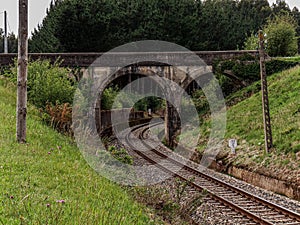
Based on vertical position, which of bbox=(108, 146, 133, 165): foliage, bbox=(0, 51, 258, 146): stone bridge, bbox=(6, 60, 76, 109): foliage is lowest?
bbox=(108, 146, 133, 165): foliage

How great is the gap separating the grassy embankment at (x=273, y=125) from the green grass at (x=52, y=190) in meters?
8.01

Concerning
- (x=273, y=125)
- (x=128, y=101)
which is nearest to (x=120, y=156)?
(x=273, y=125)

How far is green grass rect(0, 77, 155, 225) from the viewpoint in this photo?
5719mm

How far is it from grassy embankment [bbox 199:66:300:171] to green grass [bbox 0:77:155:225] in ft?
26.3

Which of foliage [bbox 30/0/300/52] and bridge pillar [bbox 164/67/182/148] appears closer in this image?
bridge pillar [bbox 164/67/182/148]

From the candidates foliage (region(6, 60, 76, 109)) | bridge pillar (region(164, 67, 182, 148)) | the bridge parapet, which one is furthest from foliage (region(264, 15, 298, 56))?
foliage (region(6, 60, 76, 109))

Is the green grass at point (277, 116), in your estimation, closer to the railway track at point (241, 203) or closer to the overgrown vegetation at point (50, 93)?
the railway track at point (241, 203)

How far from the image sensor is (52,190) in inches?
296

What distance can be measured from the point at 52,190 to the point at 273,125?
14530 mm

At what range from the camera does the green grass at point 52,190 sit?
5.72 meters

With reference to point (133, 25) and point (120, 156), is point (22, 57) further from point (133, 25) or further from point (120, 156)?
point (133, 25)

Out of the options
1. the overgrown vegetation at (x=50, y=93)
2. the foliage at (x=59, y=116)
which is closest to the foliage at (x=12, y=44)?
the overgrown vegetation at (x=50, y=93)

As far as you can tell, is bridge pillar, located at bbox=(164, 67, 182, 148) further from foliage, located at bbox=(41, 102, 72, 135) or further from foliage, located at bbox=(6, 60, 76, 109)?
foliage, located at bbox=(41, 102, 72, 135)

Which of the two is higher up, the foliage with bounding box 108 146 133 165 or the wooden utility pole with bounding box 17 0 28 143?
the wooden utility pole with bounding box 17 0 28 143
